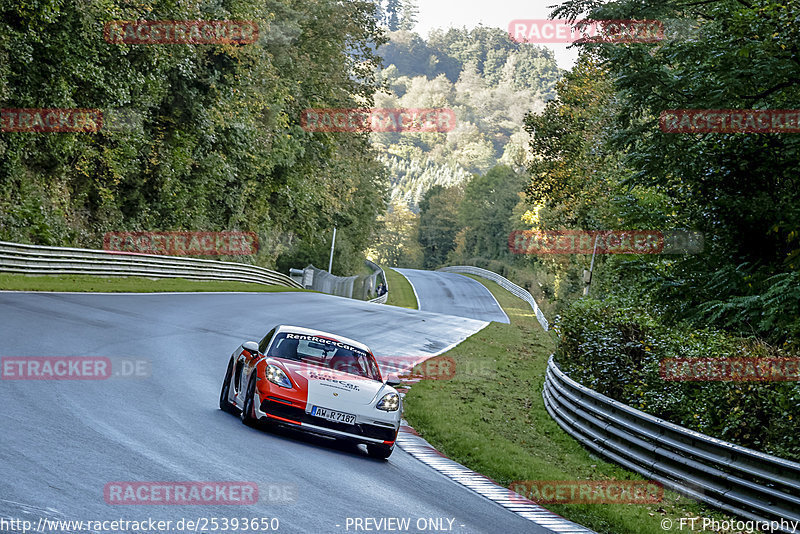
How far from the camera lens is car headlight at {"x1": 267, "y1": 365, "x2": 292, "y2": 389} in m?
9.48

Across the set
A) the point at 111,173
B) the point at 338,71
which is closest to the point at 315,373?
the point at 111,173

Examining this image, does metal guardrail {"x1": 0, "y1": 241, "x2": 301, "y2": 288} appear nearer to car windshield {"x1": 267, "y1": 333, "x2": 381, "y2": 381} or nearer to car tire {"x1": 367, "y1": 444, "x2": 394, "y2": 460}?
car windshield {"x1": 267, "y1": 333, "x2": 381, "y2": 381}

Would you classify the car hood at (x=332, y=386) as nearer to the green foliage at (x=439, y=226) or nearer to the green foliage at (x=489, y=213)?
the green foliage at (x=489, y=213)

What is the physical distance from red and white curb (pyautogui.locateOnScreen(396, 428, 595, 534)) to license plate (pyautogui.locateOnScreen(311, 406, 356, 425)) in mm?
1359

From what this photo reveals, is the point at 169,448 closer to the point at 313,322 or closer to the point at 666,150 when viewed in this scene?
the point at 666,150

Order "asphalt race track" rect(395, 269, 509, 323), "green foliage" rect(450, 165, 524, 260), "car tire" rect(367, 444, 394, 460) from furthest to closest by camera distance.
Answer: "green foliage" rect(450, 165, 524, 260) < "asphalt race track" rect(395, 269, 509, 323) < "car tire" rect(367, 444, 394, 460)

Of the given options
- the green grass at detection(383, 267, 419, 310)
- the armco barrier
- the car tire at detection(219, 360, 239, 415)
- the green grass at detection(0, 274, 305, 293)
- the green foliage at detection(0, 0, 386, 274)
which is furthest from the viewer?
the green grass at detection(383, 267, 419, 310)

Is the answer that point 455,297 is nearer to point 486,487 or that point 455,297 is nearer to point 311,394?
point 486,487

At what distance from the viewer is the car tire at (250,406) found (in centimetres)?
957

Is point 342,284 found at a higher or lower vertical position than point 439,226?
lower

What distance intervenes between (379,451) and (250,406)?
1617 mm

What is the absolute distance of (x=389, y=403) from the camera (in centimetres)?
999

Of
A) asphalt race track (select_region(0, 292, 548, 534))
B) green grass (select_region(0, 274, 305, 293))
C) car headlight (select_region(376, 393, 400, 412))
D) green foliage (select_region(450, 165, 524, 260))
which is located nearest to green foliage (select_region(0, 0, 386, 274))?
green grass (select_region(0, 274, 305, 293))

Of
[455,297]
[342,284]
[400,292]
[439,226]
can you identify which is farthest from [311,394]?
[439,226]
